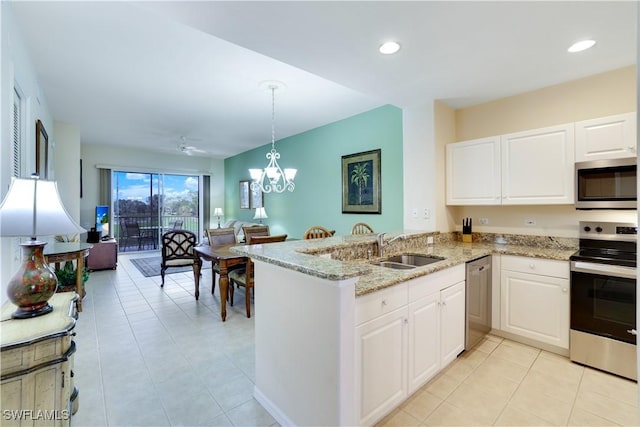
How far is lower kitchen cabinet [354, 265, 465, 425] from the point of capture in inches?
59.1

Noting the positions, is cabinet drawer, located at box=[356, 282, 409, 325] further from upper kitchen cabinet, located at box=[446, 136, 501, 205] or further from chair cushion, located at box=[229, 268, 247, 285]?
chair cushion, located at box=[229, 268, 247, 285]

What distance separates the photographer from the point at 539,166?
106 inches

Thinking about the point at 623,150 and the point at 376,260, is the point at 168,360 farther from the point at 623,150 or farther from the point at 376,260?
the point at 623,150

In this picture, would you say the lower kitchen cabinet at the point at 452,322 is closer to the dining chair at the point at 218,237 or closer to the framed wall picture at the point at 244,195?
the dining chair at the point at 218,237

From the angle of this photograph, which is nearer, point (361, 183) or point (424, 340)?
point (424, 340)

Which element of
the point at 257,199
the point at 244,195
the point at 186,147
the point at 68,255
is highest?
the point at 186,147

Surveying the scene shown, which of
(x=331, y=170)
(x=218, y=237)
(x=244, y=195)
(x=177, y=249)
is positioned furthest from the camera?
(x=244, y=195)

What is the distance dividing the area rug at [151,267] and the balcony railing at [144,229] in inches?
43.9

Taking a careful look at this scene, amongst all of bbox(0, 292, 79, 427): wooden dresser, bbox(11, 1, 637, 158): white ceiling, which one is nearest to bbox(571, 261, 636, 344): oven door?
bbox(11, 1, 637, 158): white ceiling

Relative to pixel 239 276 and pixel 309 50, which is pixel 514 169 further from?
pixel 239 276

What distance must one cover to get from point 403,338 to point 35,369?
181cm

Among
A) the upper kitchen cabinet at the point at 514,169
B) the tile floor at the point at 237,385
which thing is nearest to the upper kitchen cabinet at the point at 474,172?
the upper kitchen cabinet at the point at 514,169

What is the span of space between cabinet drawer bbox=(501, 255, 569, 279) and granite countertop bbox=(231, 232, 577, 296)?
5 cm

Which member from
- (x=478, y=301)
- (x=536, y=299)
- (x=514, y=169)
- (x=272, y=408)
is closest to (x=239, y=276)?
(x=272, y=408)
